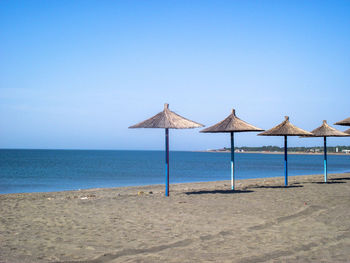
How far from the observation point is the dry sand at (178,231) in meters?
4.82

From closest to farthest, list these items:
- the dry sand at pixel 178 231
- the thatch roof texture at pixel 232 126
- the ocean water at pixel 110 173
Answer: the dry sand at pixel 178 231 < the thatch roof texture at pixel 232 126 < the ocean water at pixel 110 173

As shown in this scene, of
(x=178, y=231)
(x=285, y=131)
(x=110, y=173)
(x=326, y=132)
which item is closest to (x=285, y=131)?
(x=285, y=131)

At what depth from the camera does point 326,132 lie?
1505 centimetres

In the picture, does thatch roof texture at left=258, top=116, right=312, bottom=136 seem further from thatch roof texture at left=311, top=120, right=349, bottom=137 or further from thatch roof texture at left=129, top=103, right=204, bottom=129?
thatch roof texture at left=129, top=103, right=204, bottom=129

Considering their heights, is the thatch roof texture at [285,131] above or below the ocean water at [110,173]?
above

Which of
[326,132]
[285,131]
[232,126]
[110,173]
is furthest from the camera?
[110,173]

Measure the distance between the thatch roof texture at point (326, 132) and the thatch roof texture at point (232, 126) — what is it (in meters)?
4.20

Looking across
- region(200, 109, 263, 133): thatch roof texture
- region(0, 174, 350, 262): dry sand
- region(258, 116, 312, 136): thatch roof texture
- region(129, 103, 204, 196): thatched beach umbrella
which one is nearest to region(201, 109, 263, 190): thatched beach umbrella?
region(200, 109, 263, 133): thatch roof texture

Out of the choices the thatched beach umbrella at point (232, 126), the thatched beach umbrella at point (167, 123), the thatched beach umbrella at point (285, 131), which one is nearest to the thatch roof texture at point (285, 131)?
the thatched beach umbrella at point (285, 131)

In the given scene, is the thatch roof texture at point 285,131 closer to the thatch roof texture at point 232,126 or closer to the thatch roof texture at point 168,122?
the thatch roof texture at point 232,126

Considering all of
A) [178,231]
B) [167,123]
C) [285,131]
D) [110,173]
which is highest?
[167,123]

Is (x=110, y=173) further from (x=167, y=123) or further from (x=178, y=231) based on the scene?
(x=178, y=231)

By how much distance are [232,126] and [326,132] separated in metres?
5.38

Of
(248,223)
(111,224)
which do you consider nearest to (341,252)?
(248,223)
